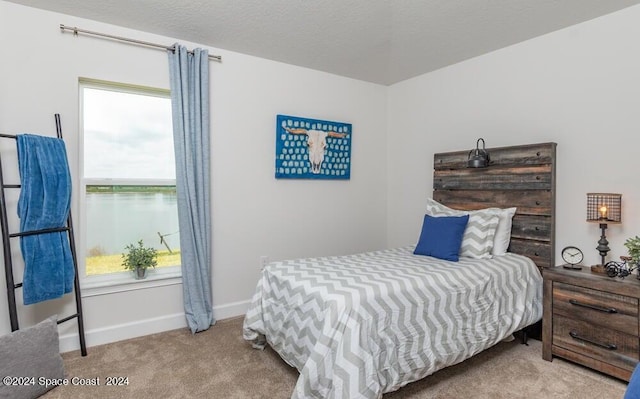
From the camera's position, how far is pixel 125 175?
9.51 ft

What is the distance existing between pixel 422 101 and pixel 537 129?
1256mm

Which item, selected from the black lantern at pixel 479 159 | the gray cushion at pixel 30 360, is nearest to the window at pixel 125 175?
the gray cushion at pixel 30 360

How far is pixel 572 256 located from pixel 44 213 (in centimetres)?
363

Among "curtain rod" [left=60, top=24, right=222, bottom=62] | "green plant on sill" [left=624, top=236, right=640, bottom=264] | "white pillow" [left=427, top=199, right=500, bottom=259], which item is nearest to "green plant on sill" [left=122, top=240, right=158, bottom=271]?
"curtain rod" [left=60, top=24, right=222, bottom=62]

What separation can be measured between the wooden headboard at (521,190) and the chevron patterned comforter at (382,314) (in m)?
0.20

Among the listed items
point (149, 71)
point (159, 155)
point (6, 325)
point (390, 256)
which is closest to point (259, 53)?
point (149, 71)

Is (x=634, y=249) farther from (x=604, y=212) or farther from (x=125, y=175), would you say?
(x=125, y=175)

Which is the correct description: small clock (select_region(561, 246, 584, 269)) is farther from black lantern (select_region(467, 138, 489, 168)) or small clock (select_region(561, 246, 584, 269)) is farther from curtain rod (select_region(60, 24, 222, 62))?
curtain rod (select_region(60, 24, 222, 62))

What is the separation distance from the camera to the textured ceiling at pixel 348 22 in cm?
240

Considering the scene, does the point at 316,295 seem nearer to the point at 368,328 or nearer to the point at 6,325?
the point at 368,328

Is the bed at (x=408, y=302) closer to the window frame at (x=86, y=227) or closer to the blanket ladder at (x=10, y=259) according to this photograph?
the window frame at (x=86, y=227)

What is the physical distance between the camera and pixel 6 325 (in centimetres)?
239

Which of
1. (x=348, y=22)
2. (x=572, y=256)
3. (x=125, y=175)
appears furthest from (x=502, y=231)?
(x=125, y=175)

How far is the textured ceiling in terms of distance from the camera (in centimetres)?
240
